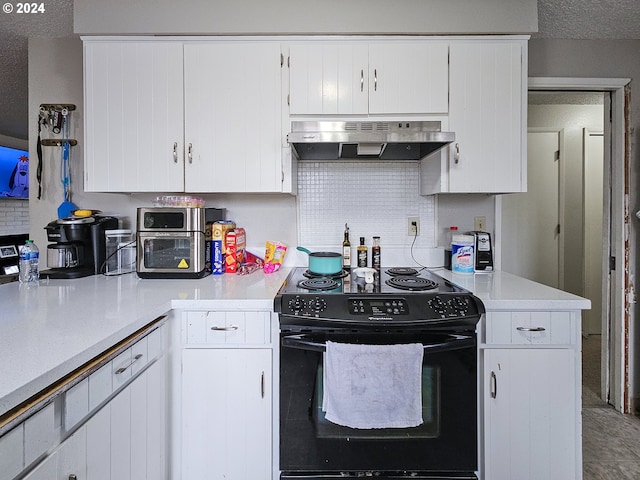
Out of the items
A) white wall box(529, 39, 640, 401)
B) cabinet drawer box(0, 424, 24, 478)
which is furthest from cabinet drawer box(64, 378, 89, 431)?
white wall box(529, 39, 640, 401)

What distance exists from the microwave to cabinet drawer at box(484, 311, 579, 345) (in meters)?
1.37

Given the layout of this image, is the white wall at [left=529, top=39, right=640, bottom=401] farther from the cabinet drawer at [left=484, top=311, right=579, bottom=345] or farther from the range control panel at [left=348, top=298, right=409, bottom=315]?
the range control panel at [left=348, top=298, right=409, bottom=315]

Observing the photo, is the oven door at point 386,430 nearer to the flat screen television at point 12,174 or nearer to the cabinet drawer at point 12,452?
the cabinet drawer at point 12,452

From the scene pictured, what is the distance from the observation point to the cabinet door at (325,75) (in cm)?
178

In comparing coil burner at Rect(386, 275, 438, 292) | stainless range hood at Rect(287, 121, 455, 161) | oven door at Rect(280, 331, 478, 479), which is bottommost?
oven door at Rect(280, 331, 478, 479)

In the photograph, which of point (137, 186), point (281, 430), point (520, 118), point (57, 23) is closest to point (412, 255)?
point (520, 118)

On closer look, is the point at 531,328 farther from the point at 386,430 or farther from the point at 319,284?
the point at 319,284

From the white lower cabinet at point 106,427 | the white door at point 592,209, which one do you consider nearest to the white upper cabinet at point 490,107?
the white lower cabinet at point 106,427

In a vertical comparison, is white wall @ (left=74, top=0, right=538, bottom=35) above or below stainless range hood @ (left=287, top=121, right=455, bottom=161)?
above

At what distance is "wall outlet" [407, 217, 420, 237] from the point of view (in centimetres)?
213

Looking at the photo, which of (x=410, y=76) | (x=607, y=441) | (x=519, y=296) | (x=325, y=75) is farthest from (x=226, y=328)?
(x=607, y=441)

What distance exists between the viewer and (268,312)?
1383 mm

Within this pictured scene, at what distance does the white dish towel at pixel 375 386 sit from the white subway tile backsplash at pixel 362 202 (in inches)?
36.9

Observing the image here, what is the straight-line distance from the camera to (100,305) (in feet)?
4.18
